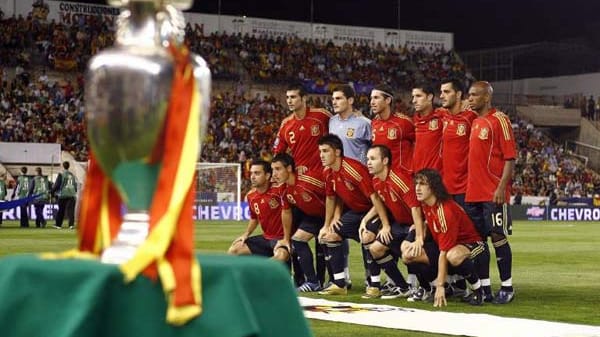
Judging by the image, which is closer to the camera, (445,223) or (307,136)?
(445,223)

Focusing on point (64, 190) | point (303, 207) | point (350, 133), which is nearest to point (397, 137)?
point (350, 133)

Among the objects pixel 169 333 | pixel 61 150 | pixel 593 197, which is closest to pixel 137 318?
pixel 169 333

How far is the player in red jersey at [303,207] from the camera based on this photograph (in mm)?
10859

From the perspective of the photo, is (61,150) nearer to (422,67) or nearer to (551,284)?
(422,67)

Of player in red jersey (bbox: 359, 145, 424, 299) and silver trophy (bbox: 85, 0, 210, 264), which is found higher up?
silver trophy (bbox: 85, 0, 210, 264)

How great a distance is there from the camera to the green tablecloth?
Answer: 353cm

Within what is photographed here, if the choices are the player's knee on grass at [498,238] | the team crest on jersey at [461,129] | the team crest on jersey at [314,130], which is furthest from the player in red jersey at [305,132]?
the player's knee on grass at [498,238]

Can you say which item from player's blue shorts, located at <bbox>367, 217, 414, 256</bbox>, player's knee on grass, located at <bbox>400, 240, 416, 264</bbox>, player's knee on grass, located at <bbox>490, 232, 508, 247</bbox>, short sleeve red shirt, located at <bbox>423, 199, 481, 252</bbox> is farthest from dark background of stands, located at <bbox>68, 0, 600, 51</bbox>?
short sleeve red shirt, located at <bbox>423, 199, 481, 252</bbox>

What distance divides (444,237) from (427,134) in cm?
143

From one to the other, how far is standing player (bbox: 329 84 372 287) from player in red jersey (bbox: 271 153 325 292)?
426 millimetres

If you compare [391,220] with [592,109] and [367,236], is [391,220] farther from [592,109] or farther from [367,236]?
[592,109]

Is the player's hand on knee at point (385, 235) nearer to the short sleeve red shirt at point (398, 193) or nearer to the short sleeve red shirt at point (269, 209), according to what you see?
the short sleeve red shirt at point (398, 193)

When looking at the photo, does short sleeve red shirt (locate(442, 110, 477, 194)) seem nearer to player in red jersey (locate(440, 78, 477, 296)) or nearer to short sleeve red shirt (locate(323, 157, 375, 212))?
player in red jersey (locate(440, 78, 477, 296))

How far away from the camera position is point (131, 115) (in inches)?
142
